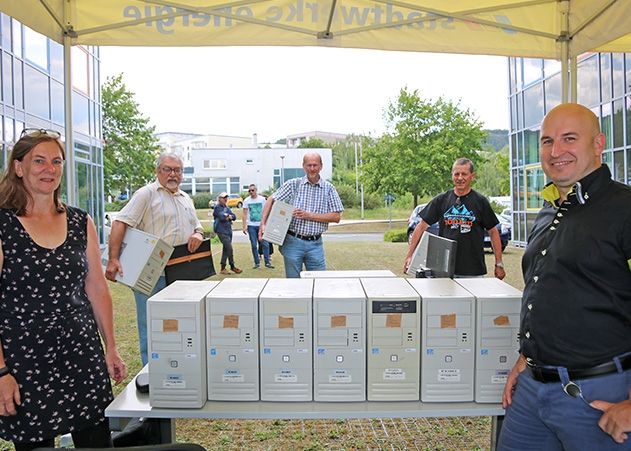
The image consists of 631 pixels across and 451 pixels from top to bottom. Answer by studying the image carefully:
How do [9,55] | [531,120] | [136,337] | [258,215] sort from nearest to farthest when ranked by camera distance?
1. [136,337]
2. [9,55]
3. [258,215]
4. [531,120]

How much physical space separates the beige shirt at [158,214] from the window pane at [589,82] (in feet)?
31.2

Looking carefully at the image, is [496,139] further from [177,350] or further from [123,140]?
[177,350]

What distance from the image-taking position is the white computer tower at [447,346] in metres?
1.69

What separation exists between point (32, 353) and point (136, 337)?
4.13 meters

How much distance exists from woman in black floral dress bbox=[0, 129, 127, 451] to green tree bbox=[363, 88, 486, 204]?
754 inches

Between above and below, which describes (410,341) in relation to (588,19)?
below

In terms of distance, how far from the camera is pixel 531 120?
13523 millimetres

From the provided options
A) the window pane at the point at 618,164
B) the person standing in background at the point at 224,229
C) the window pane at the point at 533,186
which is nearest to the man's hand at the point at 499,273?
the person standing in background at the point at 224,229

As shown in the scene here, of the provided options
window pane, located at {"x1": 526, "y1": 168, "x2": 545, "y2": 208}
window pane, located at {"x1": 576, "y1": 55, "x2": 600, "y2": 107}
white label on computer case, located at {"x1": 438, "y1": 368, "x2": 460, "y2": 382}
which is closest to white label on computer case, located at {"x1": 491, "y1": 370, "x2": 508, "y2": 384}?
white label on computer case, located at {"x1": 438, "y1": 368, "x2": 460, "y2": 382}

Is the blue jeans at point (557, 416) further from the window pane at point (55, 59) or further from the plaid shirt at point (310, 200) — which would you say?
the window pane at point (55, 59)

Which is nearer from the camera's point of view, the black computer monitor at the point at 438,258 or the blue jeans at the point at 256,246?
the black computer monitor at the point at 438,258

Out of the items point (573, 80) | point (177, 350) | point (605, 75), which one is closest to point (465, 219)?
point (573, 80)

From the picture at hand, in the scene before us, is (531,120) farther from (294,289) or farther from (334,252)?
(294,289)

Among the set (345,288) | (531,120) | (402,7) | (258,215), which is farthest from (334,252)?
(345,288)
